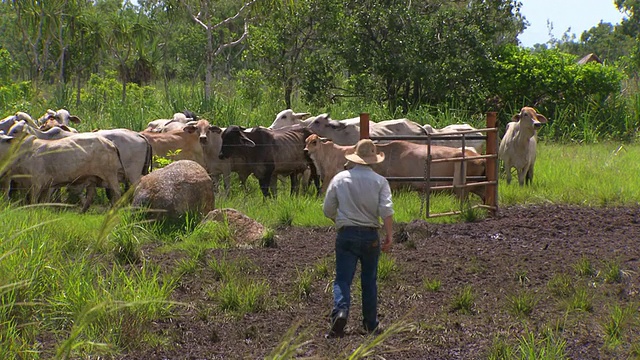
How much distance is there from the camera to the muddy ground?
22.2 feet

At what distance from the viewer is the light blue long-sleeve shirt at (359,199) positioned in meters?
7.03

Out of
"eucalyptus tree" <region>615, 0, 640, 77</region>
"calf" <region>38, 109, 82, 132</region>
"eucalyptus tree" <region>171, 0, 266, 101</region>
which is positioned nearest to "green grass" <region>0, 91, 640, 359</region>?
"calf" <region>38, 109, 82, 132</region>

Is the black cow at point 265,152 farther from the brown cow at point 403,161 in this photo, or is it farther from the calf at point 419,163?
the calf at point 419,163

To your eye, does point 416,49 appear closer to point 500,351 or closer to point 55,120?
point 55,120

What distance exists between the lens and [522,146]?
15.6 m

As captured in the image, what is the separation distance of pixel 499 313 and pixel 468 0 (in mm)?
18289

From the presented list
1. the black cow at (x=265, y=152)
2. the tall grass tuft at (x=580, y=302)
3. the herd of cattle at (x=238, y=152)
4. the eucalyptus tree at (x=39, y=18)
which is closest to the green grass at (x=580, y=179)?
the herd of cattle at (x=238, y=152)

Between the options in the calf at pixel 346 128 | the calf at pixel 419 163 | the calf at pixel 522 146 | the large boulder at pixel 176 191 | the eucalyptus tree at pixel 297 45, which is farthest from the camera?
the eucalyptus tree at pixel 297 45

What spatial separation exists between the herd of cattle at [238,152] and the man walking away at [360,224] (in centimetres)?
546

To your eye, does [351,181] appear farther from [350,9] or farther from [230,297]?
[350,9]

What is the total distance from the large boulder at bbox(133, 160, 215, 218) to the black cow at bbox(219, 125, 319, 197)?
348cm

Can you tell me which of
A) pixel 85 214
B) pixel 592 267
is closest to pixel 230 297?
pixel 592 267

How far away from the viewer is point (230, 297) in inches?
304

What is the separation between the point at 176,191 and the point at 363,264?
4.61 meters
